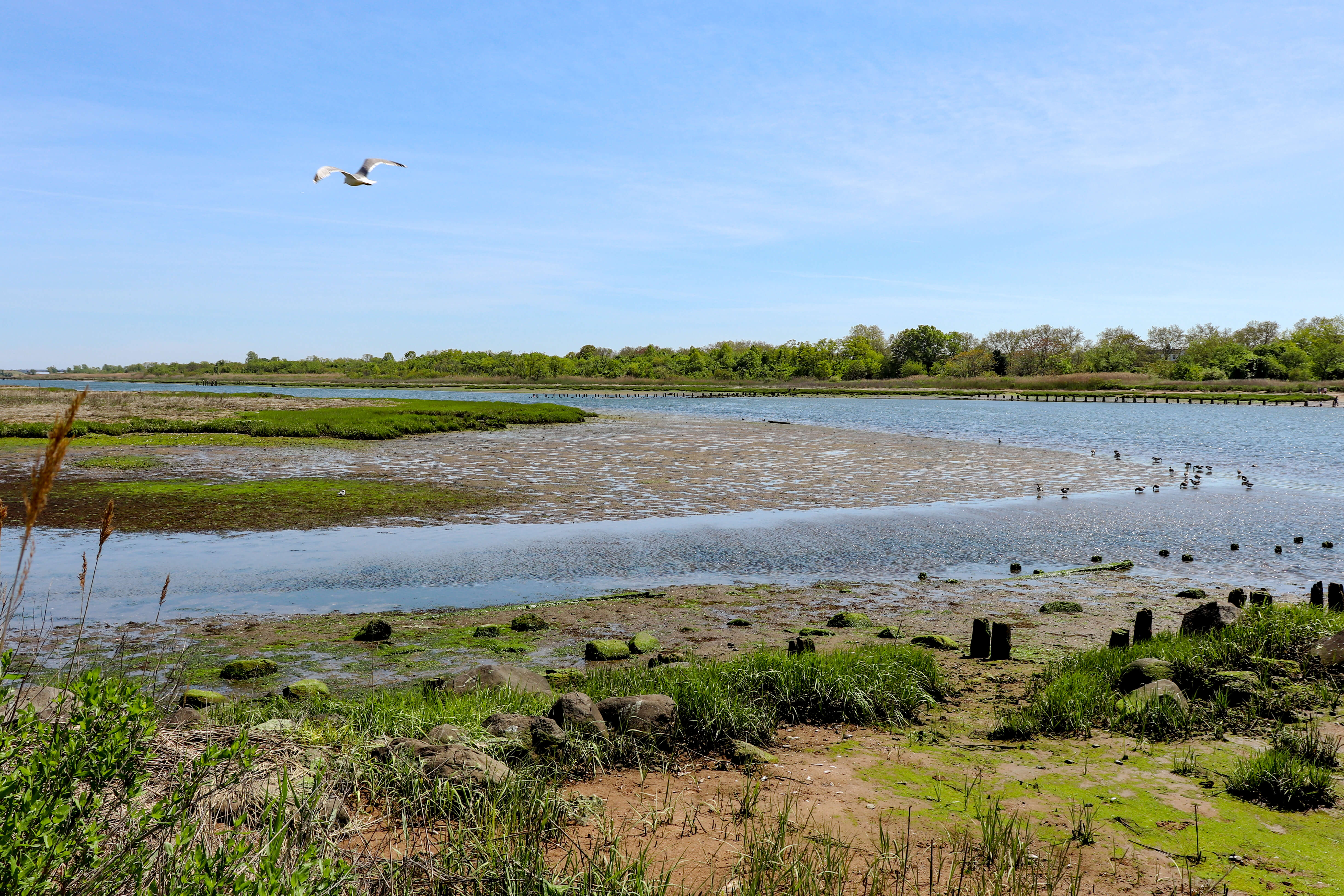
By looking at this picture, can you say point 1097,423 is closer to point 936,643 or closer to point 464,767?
point 936,643

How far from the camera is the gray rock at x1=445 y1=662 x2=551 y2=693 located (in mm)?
8211

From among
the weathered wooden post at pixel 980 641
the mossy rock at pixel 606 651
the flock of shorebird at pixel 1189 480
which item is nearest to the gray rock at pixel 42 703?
the mossy rock at pixel 606 651

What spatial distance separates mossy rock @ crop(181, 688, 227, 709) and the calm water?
15.6 feet

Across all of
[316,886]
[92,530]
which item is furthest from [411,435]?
[316,886]

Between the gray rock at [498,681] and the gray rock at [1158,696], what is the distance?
5907 millimetres

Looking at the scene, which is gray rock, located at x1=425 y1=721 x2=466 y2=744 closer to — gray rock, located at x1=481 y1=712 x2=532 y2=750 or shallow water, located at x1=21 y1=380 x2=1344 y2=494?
gray rock, located at x1=481 y1=712 x2=532 y2=750

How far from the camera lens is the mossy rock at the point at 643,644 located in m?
10.5

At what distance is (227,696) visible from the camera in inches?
336

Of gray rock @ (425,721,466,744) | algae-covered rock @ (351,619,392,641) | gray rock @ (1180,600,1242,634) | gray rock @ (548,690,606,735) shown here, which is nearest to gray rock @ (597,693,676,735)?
gray rock @ (548,690,606,735)

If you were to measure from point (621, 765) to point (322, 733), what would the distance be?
2408 mm

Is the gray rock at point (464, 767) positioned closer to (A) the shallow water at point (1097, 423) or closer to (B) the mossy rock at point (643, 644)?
(B) the mossy rock at point (643, 644)

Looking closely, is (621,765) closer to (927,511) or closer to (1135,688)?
(1135,688)

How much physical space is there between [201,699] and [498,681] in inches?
113

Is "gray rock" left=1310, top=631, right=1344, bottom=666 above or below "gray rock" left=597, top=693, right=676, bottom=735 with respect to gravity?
above
